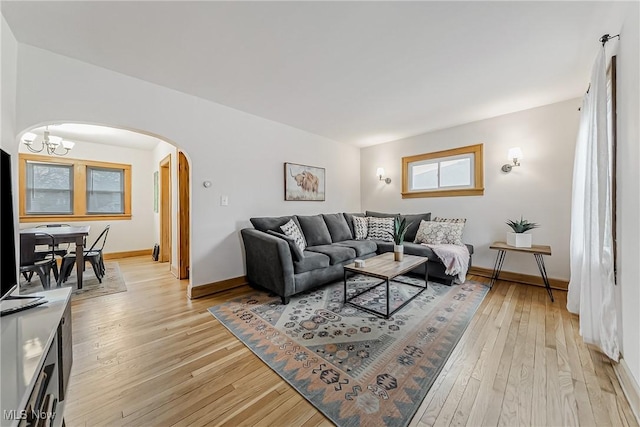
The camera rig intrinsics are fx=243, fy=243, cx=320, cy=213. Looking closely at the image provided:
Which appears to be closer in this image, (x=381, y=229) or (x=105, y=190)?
(x=381, y=229)

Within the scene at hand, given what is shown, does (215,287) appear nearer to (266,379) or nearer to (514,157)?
(266,379)

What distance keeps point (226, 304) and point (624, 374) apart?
3.14 m

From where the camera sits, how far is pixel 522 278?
3357 mm

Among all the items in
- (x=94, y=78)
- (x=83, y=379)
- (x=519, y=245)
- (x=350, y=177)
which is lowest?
(x=83, y=379)

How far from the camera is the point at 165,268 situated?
4332 millimetres

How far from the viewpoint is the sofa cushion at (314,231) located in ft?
12.1

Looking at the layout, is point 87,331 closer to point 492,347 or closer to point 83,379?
point 83,379

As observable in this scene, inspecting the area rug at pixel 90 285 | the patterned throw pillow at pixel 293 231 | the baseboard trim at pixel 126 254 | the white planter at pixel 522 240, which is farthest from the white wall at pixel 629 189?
the baseboard trim at pixel 126 254

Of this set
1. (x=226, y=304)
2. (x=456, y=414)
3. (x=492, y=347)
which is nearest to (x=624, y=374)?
(x=492, y=347)

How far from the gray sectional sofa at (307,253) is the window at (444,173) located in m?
0.55

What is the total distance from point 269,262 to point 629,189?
114 inches

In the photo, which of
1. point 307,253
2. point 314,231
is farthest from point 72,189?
point 307,253

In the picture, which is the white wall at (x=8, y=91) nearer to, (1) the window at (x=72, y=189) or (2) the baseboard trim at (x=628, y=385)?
(1) the window at (x=72, y=189)

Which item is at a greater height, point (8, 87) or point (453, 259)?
point (8, 87)
